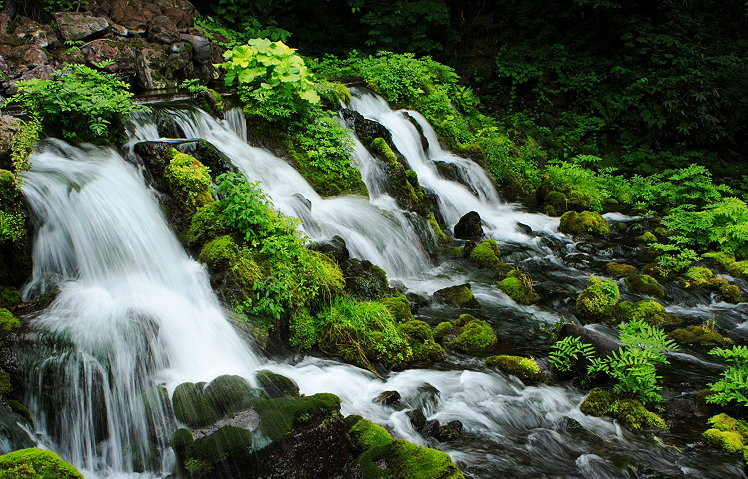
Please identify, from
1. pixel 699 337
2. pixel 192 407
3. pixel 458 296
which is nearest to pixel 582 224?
pixel 699 337

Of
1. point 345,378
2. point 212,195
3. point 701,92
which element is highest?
point 701,92

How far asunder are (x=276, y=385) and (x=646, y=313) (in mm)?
5478

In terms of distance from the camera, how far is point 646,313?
7641mm

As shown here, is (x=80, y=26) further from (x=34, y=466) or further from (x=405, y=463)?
(x=405, y=463)

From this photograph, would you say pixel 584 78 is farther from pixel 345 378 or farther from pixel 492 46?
pixel 345 378

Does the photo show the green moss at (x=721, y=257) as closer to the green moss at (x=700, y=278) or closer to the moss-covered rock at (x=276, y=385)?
the green moss at (x=700, y=278)

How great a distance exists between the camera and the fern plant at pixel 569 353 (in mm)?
5902

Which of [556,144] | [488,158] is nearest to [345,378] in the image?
[488,158]

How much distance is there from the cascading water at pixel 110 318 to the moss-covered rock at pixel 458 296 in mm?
3195

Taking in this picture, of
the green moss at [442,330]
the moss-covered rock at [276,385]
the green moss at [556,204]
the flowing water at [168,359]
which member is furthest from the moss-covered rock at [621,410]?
the green moss at [556,204]

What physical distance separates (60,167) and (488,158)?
10.1m

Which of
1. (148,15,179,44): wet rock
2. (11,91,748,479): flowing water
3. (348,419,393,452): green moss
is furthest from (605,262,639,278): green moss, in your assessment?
(148,15,179,44): wet rock

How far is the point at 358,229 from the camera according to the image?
8.88 metres

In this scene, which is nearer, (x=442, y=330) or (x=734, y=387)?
(x=734, y=387)
